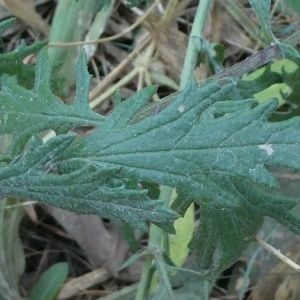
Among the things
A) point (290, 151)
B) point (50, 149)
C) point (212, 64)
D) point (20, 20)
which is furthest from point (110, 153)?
point (20, 20)

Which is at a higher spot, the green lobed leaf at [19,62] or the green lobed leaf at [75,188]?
the green lobed leaf at [19,62]

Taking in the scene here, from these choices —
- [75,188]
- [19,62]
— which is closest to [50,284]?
[19,62]

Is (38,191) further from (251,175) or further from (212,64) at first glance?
(212,64)

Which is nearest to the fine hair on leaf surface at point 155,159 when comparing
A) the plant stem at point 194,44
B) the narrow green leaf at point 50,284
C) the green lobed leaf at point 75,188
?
the green lobed leaf at point 75,188

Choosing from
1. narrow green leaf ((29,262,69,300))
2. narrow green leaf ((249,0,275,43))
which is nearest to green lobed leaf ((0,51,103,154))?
narrow green leaf ((249,0,275,43))

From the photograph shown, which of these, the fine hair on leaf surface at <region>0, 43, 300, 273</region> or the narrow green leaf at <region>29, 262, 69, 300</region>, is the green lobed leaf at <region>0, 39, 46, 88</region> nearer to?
the fine hair on leaf surface at <region>0, 43, 300, 273</region>

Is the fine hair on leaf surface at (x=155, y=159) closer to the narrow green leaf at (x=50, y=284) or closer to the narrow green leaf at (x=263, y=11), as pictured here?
the narrow green leaf at (x=263, y=11)

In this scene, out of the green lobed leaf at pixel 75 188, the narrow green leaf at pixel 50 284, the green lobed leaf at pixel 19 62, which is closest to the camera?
the green lobed leaf at pixel 75 188
